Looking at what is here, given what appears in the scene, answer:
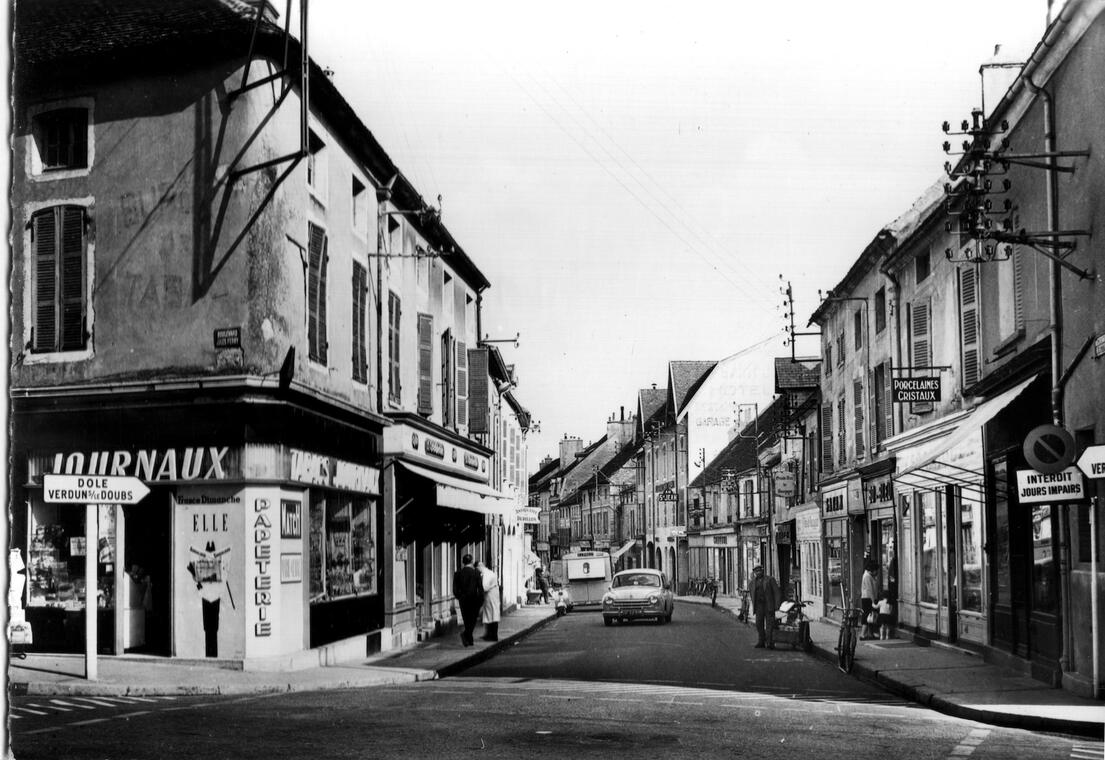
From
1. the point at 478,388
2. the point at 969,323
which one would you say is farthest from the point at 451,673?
the point at 478,388

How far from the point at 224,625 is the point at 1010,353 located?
11517mm

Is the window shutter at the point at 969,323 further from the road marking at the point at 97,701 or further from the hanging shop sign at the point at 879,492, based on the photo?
the road marking at the point at 97,701

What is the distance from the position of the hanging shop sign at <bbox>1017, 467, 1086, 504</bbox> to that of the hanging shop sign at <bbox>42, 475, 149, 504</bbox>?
389 inches

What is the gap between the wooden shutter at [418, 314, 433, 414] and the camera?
2733 centimetres

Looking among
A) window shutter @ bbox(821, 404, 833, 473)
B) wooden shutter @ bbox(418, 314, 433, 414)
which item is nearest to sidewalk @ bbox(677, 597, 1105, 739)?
wooden shutter @ bbox(418, 314, 433, 414)

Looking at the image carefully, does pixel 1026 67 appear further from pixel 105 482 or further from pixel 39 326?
pixel 39 326

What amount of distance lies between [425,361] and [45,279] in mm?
10476

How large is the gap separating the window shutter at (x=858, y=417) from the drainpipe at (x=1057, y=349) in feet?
53.5

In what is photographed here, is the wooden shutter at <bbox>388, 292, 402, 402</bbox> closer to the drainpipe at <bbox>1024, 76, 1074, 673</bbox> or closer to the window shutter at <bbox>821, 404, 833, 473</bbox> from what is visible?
the drainpipe at <bbox>1024, 76, 1074, 673</bbox>

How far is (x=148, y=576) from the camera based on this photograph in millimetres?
18219

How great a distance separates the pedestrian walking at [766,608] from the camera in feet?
83.6

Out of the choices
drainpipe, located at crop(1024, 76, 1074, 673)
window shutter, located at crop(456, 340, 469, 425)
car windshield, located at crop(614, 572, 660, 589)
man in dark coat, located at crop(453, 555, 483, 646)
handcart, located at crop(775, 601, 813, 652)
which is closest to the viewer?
drainpipe, located at crop(1024, 76, 1074, 673)

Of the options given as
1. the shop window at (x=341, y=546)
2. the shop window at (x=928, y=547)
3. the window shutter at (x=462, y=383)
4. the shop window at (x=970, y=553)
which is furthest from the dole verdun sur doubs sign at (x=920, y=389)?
the window shutter at (x=462, y=383)

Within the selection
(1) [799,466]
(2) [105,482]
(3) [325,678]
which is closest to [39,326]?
(2) [105,482]
